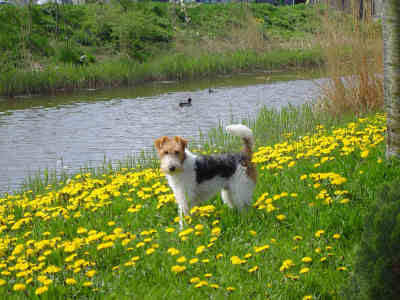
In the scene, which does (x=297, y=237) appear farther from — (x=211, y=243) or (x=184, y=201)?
(x=184, y=201)

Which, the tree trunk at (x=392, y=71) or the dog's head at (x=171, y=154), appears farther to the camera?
the tree trunk at (x=392, y=71)

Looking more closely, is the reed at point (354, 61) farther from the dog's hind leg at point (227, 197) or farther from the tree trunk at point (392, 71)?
the dog's hind leg at point (227, 197)

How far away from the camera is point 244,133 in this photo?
509cm

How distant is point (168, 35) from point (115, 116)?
52.1 feet

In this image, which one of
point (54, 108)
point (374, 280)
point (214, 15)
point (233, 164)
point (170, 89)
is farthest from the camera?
point (214, 15)

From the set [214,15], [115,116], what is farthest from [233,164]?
[214,15]

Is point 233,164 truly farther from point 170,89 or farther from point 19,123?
point 170,89

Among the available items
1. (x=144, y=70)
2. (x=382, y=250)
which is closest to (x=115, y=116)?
(x=144, y=70)

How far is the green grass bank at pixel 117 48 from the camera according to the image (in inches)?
862

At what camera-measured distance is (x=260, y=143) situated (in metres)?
9.40

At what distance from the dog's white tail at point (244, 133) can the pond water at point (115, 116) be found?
5.04 metres

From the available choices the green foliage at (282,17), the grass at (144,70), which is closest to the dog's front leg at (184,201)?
the grass at (144,70)

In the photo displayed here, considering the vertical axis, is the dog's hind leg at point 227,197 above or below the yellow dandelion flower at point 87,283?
above

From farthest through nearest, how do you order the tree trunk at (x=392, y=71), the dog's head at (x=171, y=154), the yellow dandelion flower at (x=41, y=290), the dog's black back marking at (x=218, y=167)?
the tree trunk at (x=392, y=71) → the dog's black back marking at (x=218, y=167) → the dog's head at (x=171, y=154) → the yellow dandelion flower at (x=41, y=290)
